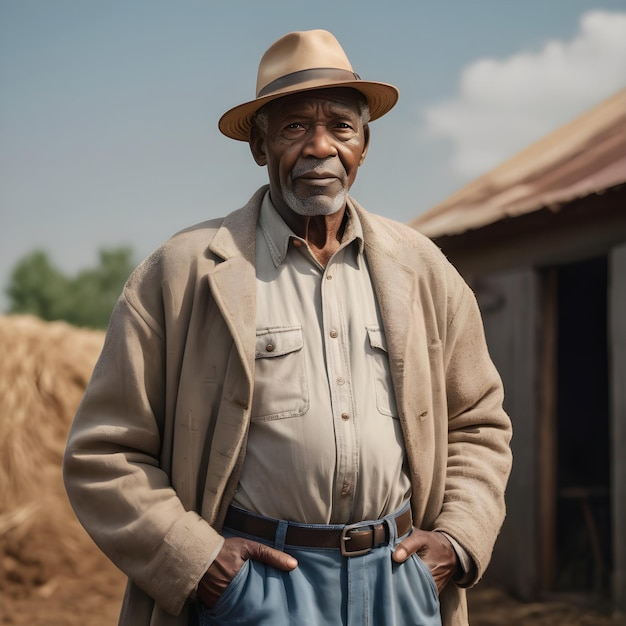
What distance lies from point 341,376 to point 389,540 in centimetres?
48

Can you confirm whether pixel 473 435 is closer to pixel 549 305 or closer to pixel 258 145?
pixel 258 145

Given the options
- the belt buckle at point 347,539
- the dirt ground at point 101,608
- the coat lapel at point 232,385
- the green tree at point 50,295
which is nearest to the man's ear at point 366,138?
the coat lapel at point 232,385

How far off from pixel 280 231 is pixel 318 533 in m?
0.90

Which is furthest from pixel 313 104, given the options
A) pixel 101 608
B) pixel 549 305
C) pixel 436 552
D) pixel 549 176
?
pixel 549 176

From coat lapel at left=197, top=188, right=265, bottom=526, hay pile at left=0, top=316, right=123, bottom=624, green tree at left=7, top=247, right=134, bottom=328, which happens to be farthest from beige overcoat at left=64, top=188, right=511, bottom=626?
green tree at left=7, top=247, right=134, bottom=328

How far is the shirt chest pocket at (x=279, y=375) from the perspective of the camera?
2.47 meters

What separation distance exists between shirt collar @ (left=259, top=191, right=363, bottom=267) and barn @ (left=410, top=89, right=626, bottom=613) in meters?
3.79

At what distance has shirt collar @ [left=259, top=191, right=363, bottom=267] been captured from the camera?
8.82 feet

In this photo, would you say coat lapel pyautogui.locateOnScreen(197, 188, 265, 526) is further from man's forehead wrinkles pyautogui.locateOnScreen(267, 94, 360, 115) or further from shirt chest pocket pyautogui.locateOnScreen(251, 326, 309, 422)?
man's forehead wrinkles pyautogui.locateOnScreen(267, 94, 360, 115)

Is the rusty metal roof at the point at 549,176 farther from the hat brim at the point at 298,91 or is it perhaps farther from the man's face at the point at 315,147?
the man's face at the point at 315,147

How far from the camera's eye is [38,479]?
292 inches

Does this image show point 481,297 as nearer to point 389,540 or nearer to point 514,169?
point 514,169

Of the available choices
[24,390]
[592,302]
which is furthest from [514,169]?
[24,390]

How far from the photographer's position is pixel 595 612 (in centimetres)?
682
